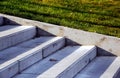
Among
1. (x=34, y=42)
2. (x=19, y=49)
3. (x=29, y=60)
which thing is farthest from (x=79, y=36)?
(x=29, y=60)

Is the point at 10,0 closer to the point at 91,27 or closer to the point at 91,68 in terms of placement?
the point at 91,27

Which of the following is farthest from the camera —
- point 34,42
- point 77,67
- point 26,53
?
point 34,42

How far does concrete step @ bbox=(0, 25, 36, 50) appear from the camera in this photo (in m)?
6.50

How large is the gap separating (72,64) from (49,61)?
1.72 ft

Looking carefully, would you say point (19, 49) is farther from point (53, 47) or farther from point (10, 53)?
point (53, 47)

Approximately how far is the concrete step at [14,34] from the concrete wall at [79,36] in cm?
25

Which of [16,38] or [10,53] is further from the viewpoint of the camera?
[16,38]

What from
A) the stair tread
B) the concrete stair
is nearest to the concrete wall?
the concrete stair

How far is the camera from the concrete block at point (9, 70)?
5.24 meters

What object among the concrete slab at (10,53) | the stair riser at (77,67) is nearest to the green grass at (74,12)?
the stair riser at (77,67)

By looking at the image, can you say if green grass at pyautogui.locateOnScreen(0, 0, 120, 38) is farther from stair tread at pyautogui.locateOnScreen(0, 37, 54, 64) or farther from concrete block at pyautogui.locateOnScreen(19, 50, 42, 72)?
concrete block at pyautogui.locateOnScreen(19, 50, 42, 72)

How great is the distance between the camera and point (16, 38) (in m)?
6.93

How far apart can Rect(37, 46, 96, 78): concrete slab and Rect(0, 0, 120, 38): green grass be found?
3.63 ft

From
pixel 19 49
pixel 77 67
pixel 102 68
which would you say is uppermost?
pixel 19 49
